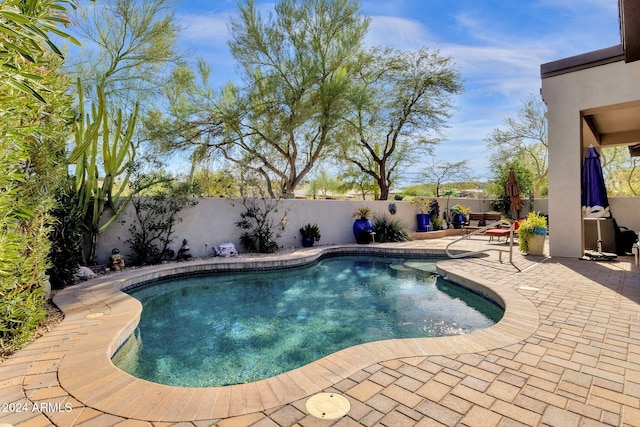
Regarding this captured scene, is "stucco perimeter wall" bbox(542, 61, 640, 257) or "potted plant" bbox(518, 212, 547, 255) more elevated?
"stucco perimeter wall" bbox(542, 61, 640, 257)

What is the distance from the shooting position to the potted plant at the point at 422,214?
14656 mm

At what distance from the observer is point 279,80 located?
1213 centimetres

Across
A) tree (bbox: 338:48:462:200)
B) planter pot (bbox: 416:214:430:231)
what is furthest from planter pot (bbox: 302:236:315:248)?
planter pot (bbox: 416:214:430:231)

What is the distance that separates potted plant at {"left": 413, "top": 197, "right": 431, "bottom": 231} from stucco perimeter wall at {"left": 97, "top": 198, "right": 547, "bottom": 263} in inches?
35.1

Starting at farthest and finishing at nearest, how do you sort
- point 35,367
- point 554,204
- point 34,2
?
point 554,204, point 35,367, point 34,2

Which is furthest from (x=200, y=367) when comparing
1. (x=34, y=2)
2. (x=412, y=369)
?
(x=34, y=2)

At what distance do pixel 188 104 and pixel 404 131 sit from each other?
10.3m

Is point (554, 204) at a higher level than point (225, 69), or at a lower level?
lower

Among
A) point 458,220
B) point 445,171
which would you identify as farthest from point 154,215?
point 445,171

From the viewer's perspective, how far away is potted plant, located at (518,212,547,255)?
8234 millimetres

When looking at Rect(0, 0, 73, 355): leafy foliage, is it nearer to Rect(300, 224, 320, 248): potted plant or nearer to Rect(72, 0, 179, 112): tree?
Rect(72, 0, 179, 112): tree

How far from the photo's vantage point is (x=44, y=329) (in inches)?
141

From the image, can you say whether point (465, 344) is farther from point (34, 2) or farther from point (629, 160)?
point (629, 160)

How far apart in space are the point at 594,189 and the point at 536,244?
1.89 m
